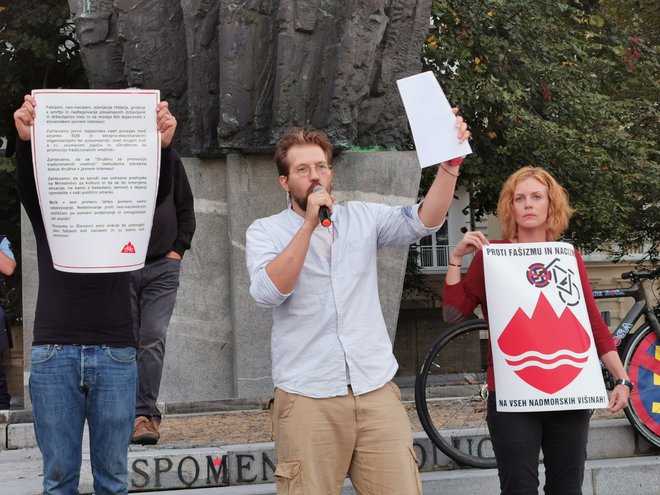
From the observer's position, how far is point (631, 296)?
19.4 feet

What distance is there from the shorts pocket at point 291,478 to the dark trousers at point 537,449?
2.61ft

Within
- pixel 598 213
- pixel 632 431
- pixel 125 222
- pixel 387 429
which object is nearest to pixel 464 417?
pixel 632 431

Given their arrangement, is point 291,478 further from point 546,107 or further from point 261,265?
point 546,107

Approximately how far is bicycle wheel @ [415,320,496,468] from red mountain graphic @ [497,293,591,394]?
1.32m

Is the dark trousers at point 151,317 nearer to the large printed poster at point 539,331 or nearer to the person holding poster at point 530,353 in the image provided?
the person holding poster at point 530,353

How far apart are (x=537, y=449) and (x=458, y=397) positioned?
2.34 m

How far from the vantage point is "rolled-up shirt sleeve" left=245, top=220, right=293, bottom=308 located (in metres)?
3.55

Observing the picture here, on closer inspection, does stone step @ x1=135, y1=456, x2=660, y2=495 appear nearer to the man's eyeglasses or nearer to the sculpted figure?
the man's eyeglasses

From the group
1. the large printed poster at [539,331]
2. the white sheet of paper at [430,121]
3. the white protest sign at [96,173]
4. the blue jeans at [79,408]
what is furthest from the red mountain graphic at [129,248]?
the large printed poster at [539,331]

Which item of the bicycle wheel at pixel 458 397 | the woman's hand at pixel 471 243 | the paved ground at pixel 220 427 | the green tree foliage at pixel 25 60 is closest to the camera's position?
the woman's hand at pixel 471 243

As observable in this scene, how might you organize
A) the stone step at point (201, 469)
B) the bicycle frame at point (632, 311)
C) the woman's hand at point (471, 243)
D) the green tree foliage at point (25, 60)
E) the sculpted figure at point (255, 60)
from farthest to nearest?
1. the green tree foliage at point (25, 60)
2. the sculpted figure at point (255, 60)
3. the bicycle frame at point (632, 311)
4. the stone step at point (201, 469)
5. the woman's hand at point (471, 243)

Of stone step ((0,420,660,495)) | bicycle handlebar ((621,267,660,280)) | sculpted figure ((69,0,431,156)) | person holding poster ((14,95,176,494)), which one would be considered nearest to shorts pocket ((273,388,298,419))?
person holding poster ((14,95,176,494))

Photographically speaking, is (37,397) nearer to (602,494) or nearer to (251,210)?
(602,494)

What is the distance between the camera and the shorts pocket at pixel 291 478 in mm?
3545
